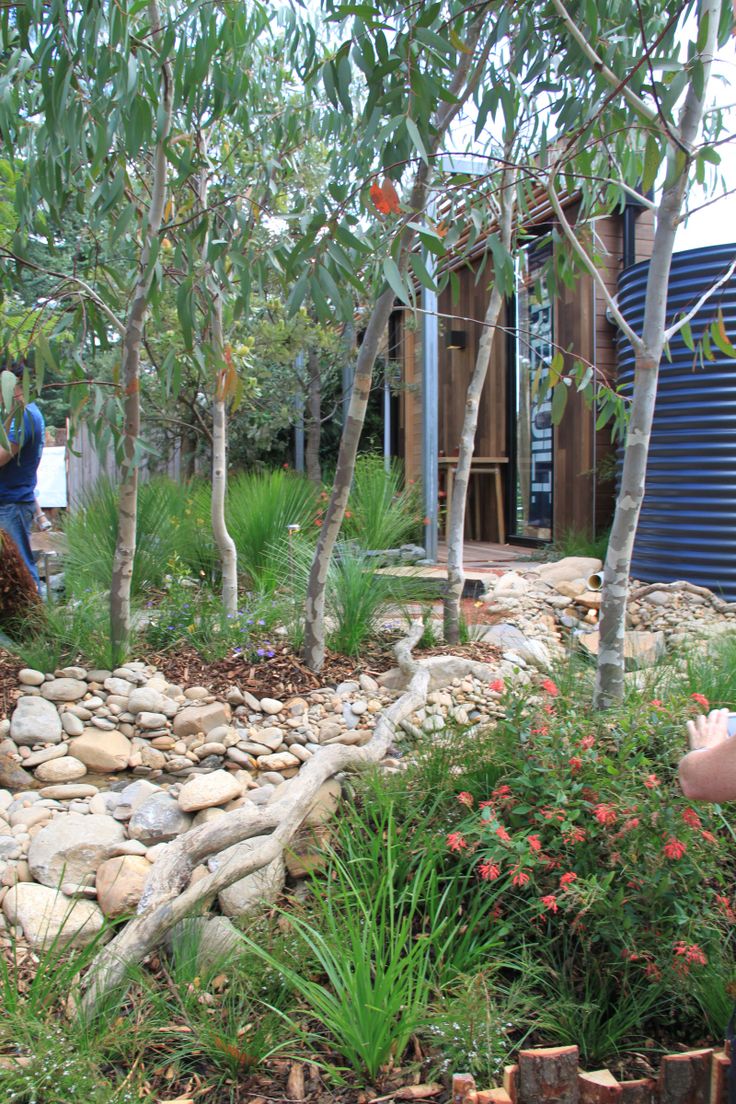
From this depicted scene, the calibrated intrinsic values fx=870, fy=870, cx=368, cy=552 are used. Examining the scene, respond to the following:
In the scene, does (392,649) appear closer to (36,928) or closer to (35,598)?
(35,598)

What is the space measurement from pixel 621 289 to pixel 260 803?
458 cm

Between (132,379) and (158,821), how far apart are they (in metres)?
1.62

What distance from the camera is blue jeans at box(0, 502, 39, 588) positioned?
385cm

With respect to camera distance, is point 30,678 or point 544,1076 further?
point 30,678

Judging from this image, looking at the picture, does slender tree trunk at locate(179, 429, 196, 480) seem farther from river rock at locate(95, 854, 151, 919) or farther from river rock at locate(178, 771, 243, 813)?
river rock at locate(95, 854, 151, 919)

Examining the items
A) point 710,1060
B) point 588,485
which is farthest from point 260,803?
point 588,485

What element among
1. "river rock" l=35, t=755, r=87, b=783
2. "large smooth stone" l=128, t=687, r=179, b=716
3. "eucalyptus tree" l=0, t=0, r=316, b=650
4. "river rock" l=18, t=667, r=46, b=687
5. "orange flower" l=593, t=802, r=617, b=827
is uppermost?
"eucalyptus tree" l=0, t=0, r=316, b=650

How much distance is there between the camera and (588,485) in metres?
7.16

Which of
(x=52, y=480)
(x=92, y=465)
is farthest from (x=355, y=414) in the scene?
(x=92, y=465)

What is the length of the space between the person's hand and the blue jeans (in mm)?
3072

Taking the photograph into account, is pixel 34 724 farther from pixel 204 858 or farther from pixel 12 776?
pixel 204 858

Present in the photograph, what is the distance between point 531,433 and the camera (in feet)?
→ 27.2

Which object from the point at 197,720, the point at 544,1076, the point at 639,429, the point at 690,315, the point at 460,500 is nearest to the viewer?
the point at 544,1076

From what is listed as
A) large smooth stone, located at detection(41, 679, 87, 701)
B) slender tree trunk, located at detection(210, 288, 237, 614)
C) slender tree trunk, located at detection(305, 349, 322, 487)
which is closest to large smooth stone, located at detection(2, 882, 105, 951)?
large smooth stone, located at detection(41, 679, 87, 701)
